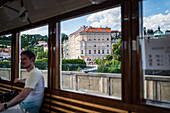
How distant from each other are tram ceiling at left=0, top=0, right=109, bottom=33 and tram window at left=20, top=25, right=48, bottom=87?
254mm

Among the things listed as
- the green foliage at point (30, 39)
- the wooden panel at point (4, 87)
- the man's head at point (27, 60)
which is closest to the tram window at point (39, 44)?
the green foliage at point (30, 39)

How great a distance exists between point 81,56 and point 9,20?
2.44 m

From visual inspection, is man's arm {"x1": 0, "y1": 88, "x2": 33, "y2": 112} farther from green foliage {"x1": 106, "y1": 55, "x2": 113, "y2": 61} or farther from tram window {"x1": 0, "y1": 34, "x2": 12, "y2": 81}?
tram window {"x1": 0, "y1": 34, "x2": 12, "y2": 81}

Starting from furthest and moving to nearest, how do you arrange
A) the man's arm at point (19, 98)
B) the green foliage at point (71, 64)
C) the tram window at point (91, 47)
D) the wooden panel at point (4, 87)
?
the wooden panel at point (4, 87) < the green foliage at point (71, 64) < the tram window at point (91, 47) < the man's arm at point (19, 98)

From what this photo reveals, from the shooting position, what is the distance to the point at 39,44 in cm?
373

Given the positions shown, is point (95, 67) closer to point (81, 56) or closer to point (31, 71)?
point (81, 56)

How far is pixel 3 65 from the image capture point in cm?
506

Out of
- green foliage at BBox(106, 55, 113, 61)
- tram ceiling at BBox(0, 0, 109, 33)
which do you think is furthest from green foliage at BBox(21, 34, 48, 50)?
green foliage at BBox(106, 55, 113, 61)

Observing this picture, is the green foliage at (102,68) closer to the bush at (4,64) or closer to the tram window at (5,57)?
the tram window at (5,57)

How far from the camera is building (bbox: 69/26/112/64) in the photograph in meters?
2.74

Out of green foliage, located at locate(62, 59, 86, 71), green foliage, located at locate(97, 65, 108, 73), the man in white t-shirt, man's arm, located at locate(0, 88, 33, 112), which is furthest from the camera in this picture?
green foliage, located at locate(62, 59, 86, 71)

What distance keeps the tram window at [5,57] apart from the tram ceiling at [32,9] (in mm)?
576

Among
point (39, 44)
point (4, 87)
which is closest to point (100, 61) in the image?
point (39, 44)

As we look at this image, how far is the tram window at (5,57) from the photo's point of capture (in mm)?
4609
